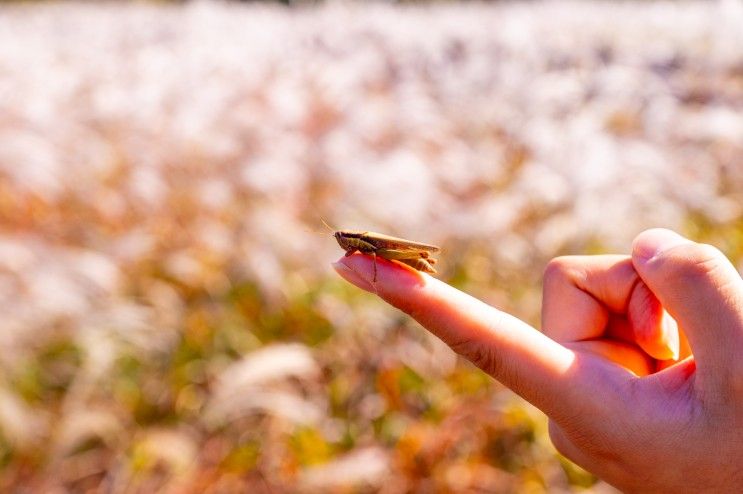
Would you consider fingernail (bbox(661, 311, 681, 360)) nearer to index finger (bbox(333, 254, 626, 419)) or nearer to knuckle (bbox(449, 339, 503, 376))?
index finger (bbox(333, 254, 626, 419))

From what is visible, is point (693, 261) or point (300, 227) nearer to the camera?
point (693, 261)

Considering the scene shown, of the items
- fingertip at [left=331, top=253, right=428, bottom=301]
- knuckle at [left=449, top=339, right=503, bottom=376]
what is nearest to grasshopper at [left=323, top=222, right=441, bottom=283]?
fingertip at [left=331, top=253, right=428, bottom=301]

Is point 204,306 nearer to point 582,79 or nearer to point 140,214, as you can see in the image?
point 140,214

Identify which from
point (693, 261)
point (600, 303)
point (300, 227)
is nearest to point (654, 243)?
point (693, 261)

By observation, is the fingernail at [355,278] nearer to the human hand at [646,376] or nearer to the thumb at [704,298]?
the human hand at [646,376]

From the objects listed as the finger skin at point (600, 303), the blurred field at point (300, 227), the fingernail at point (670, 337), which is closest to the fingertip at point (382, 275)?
the finger skin at point (600, 303)

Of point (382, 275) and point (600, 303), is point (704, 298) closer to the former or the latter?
point (600, 303)

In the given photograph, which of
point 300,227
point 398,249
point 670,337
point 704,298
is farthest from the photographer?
point 300,227

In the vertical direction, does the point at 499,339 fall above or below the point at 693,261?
below
